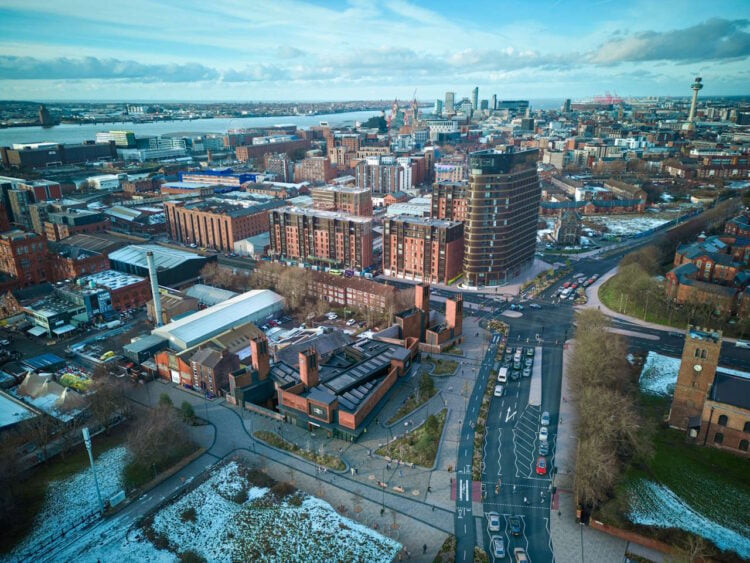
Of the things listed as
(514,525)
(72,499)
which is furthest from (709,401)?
(72,499)

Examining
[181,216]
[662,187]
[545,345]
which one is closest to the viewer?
[545,345]

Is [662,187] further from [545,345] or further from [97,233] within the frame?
[97,233]

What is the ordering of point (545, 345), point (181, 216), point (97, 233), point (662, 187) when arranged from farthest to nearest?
point (662, 187) < point (181, 216) < point (97, 233) < point (545, 345)

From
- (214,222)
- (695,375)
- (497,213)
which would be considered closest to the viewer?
(695,375)

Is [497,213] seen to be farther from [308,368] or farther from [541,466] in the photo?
[541,466]

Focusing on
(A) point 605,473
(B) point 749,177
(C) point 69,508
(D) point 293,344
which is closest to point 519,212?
(D) point 293,344

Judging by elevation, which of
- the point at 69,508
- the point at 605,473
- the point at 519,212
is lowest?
the point at 69,508
